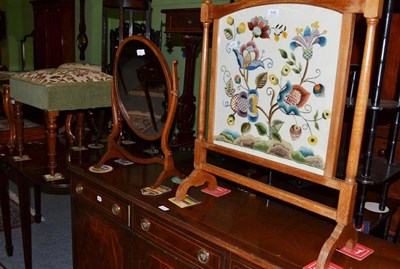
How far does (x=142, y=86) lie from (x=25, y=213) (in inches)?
44.7

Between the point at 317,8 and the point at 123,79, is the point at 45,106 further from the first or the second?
the point at 317,8

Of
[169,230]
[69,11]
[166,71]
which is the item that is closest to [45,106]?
[166,71]

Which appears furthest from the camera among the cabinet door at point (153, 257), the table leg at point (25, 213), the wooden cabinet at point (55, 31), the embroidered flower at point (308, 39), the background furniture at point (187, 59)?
the wooden cabinet at point (55, 31)

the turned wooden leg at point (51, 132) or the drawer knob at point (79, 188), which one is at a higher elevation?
the turned wooden leg at point (51, 132)

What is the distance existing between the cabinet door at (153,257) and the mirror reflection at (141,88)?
453 millimetres

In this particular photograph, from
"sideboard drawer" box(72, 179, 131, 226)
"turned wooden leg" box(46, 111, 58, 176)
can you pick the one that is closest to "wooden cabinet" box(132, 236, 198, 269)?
"sideboard drawer" box(72, 179, 131, 226)

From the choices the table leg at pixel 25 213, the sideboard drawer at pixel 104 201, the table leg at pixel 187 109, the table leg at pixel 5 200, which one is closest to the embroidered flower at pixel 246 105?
the sideboard drawer at pixel 104 201

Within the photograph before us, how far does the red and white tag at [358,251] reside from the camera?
119cm

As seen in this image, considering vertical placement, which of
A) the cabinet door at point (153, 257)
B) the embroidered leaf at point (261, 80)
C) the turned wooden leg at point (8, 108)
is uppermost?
the embroidered leaf at point (261, 80)

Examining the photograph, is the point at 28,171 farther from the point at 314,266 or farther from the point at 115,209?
the point at 314,266

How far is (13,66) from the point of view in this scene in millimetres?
8008

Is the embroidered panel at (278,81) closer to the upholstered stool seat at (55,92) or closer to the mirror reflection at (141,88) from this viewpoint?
the mirror reflection at (141,88)

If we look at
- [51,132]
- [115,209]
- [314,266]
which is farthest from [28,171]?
[314,266]

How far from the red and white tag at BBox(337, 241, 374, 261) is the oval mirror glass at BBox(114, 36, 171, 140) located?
85cm
